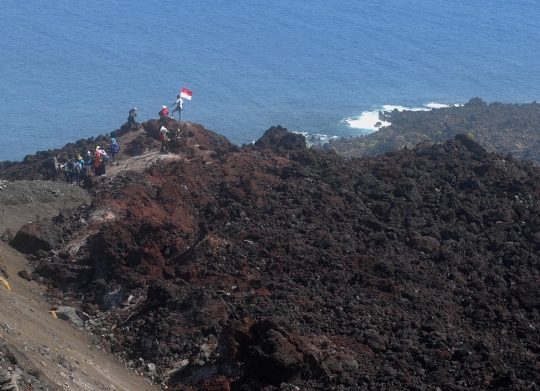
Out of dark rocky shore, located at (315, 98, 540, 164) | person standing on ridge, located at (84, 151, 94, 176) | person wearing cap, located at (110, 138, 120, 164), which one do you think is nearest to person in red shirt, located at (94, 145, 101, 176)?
person standing on ridge, located at (84, 151, 94, 176)

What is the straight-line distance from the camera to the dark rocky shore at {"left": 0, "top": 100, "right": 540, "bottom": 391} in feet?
55.6

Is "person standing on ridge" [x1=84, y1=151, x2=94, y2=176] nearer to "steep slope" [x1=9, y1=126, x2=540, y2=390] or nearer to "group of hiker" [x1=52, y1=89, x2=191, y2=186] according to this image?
"group of hiker" [x1=52, y1=89, x2=191, y2=186]

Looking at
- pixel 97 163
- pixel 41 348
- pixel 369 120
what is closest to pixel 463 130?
pixel 369 120

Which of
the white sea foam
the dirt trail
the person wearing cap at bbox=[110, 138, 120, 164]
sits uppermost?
the white sea foam

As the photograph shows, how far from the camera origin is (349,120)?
233ft

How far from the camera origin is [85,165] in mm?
33062

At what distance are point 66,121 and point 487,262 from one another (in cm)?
5228

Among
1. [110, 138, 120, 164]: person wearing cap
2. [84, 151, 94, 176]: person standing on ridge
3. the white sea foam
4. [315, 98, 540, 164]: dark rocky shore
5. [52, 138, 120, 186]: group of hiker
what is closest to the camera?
[52, 138, 120, 186]: group of hiker

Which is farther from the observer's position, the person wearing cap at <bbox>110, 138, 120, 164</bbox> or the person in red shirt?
the person wearing cap at <bbox>110, 138, 120, 164</bbox>

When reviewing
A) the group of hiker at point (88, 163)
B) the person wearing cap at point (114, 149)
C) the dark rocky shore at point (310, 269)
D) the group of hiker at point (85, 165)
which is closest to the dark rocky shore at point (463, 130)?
the group of hiker at point (88, 163)

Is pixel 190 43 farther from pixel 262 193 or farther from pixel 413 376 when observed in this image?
pixel 413 376

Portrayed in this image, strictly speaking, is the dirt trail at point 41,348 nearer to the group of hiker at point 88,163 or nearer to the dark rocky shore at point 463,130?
the group of hiker at point 88,163

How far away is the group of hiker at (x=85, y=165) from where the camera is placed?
32.3 metres

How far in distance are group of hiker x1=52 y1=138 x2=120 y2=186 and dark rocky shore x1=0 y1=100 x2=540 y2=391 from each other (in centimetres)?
100
